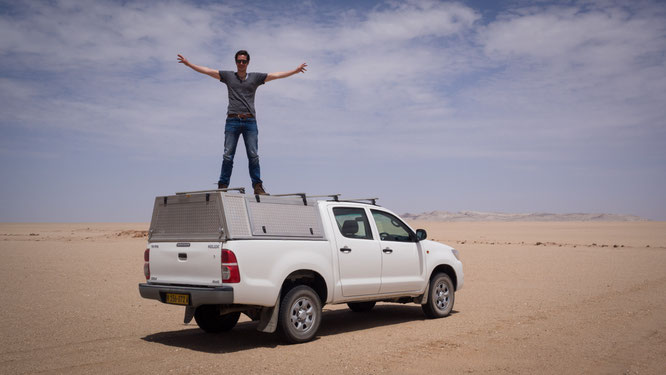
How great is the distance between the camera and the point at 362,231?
9.79m

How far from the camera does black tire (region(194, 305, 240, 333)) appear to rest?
9.21 metres

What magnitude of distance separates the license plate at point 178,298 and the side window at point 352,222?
8.66ft

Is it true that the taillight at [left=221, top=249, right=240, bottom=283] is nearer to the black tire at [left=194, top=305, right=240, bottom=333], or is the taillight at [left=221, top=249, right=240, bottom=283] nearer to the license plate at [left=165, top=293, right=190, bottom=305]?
the license plate at [left=165, top=293, right=190, bottom=305]

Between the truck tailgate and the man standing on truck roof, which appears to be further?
the man standing on truck roof

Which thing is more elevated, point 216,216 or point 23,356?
point 216,216

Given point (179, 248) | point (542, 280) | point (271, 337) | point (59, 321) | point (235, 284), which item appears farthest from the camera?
point (542, 280)

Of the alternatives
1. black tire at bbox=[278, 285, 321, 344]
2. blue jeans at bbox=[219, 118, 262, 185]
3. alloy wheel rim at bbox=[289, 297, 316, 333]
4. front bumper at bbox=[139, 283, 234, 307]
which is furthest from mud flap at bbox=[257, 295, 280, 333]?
blue jeans at bbox=[219, 118, 262, 185]

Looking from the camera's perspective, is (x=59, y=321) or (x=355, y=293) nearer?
(x=355, y=293)

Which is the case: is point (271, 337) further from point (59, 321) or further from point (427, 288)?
point (59, 321)

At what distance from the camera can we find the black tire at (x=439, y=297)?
10.7 m

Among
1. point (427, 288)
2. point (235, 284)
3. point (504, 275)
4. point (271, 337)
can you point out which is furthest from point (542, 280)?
point (235, 284)

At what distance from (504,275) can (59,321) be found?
13.0 meters

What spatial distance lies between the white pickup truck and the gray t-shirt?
1689 millimetres

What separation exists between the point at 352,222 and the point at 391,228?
1.00m
